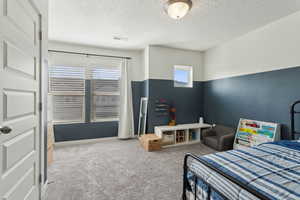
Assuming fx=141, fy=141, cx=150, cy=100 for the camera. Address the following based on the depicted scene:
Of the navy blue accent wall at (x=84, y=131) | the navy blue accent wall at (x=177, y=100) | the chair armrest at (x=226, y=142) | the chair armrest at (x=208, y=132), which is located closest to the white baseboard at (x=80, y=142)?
the navy blue accent wall at (x=84, y=131)

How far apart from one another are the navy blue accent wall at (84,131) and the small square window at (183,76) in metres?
2.31

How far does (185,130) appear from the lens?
12.6 ft

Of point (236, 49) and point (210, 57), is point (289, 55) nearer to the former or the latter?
point (236, 49)

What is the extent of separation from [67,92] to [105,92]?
0.97m

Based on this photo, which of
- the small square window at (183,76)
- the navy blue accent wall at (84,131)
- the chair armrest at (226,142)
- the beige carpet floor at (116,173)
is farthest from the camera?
the small square window at (183,76)

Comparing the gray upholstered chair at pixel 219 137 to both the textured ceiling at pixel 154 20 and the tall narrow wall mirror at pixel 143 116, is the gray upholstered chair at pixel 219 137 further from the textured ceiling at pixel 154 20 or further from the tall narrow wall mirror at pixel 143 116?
the textured ceiling at pixel 154 20

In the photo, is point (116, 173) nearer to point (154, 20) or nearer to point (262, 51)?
point (154, 20)

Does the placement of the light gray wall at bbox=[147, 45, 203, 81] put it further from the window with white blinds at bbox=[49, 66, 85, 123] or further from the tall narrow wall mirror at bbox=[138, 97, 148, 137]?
the window with white blinds at bbox=[49, 66, 85, 123]

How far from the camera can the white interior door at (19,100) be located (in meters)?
1.00

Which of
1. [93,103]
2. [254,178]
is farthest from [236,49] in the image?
[93,103]

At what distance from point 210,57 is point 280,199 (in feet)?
13.0

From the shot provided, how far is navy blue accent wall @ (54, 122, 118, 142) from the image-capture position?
3729mm

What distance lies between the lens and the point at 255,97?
3.01 meters

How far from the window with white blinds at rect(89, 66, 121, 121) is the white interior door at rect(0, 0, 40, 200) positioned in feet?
8.10
